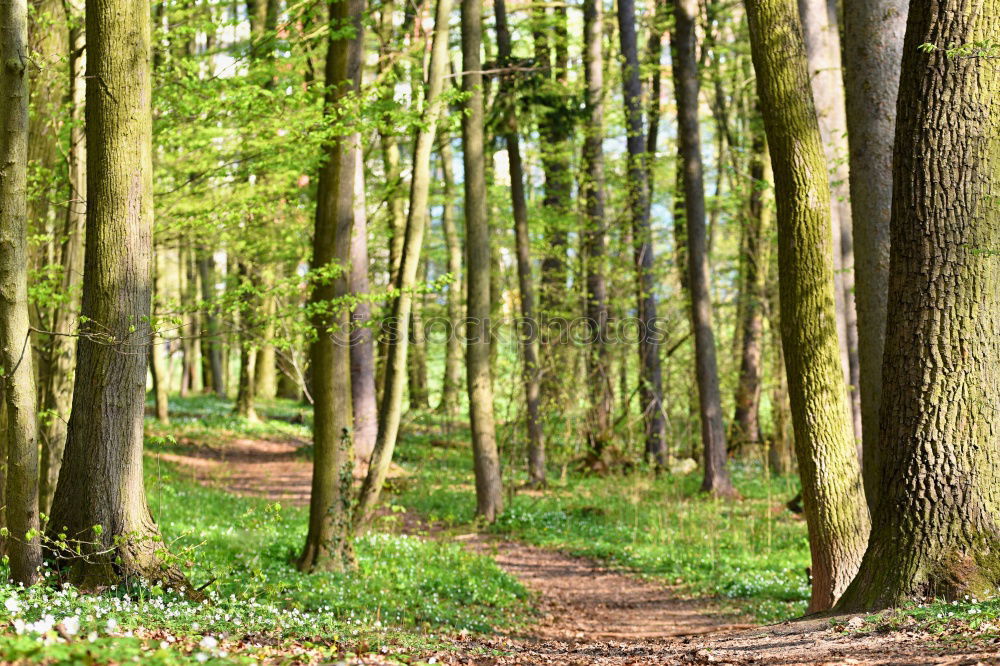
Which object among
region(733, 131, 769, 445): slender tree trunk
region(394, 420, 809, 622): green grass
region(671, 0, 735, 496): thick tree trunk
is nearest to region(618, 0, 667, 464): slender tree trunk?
region(394, 420, 809, 622): green grass

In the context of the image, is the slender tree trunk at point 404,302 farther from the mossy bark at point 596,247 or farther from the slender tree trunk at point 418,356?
the mossy bark at point 596,247

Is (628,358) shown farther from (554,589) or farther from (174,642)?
(174,642)

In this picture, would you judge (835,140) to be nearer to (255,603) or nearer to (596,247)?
(596,247)

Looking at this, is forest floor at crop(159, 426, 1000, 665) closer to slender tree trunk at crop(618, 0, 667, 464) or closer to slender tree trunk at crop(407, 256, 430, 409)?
slender tree trunk at crop(407, 256, 430, 409)

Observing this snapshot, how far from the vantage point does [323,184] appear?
29.9 ft

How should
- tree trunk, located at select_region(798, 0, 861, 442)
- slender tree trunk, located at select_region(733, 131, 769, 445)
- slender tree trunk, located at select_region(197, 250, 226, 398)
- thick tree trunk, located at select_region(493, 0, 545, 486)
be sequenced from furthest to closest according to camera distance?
1. slender tree trunk, located at select_region(197, 250, 226, 398)
2. slender tree trunk, located at select_region(733, 131, 769, 445)
3. thick tree trunk, located at select_region(493, 0, 545, 486)
4. tree trunk, located at select_region(798, 0, 861, 442)

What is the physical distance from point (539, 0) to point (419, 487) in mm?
11855

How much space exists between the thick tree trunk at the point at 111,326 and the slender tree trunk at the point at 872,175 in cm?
630

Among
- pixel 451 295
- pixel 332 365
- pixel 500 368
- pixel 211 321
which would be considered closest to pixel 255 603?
pixel 332 365

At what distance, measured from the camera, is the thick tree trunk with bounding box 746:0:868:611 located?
7.06m

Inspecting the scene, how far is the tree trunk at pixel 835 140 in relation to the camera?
11.7 metres

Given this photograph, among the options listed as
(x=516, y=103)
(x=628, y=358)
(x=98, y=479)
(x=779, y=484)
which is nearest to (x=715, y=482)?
(x=779, y=484)

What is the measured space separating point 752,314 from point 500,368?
19.7 ft

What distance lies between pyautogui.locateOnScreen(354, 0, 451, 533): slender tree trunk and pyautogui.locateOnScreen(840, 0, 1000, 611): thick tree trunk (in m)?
5.28
